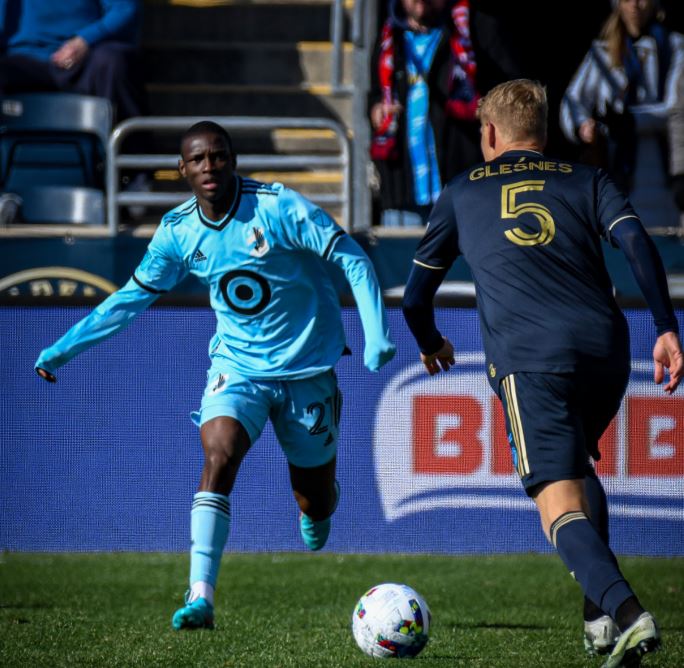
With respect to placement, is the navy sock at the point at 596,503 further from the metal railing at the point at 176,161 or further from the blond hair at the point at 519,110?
the metal railing at the point at 176,161

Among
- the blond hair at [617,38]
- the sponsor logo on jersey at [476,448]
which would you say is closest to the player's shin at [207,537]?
the sponsor logo on jersey at [476,448]

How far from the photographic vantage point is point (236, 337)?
220 inches

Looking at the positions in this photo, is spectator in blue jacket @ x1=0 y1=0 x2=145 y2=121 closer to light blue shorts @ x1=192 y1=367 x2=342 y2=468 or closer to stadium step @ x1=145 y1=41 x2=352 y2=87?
stadium step @ x1=145 y1=41 x2=352 y2=87

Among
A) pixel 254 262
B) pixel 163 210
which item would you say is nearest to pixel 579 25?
pixel 163 210

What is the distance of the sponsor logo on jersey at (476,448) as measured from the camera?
709 cm

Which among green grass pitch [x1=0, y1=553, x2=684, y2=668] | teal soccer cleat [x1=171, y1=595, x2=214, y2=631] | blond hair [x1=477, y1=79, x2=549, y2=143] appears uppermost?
blond hair [x1=477, y1=79, x2=549, y2=143]

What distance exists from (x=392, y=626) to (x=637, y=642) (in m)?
1.37

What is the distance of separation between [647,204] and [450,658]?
5536 millimetres

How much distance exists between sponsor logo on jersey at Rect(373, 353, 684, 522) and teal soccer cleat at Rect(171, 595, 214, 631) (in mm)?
2645

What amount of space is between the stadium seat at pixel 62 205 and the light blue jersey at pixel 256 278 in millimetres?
4240

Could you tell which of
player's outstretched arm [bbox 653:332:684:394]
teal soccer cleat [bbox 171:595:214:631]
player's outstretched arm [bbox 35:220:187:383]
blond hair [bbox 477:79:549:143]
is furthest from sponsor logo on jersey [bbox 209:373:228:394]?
player's outstretched arm [bbox 653:332:684:394]

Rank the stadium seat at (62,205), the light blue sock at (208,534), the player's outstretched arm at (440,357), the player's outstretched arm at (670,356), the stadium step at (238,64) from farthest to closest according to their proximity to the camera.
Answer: the stadium step at (238,64), the stadium seat at (62,205), the light blue sock at (208,534), the player's outstretched arm at (440,357), the player's outstretched arm at (670,356)

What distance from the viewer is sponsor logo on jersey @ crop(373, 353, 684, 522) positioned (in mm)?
7090

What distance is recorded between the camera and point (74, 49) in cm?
1014
